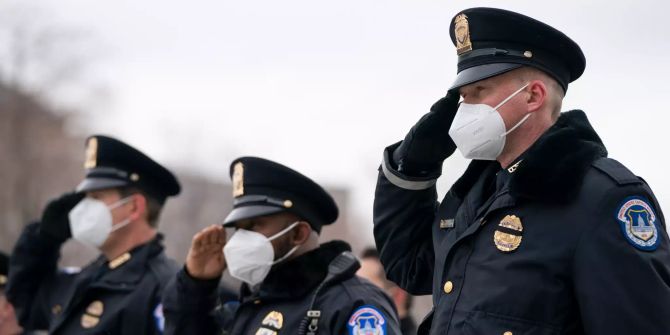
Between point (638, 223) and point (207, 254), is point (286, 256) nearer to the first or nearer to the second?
point (207, 254)

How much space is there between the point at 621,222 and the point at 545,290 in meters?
0.35

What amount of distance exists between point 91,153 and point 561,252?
4.95 m

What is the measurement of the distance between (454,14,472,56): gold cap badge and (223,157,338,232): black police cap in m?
1.91

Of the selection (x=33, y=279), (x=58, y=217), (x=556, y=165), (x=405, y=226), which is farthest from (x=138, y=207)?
(x=556, y=165)

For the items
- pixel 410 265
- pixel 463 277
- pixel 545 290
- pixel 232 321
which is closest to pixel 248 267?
pixel 232 321

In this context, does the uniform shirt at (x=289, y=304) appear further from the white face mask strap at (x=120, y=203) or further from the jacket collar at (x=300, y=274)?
the white face mask strap at (x=120, y=203)

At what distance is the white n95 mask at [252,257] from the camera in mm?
5293

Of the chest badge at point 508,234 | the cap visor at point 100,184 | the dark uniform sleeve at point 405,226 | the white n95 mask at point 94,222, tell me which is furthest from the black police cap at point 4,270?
the chest badge at point 508,234

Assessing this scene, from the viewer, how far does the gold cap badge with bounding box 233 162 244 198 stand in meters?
5.64

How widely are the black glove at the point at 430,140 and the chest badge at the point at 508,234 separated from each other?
0.63 meters

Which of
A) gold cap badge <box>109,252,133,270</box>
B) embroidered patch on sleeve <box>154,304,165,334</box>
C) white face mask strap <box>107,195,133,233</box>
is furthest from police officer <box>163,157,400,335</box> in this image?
white face mask strap <box>107,195,133,233</box>

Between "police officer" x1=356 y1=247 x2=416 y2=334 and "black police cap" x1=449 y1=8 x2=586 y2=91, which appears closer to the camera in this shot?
"black police cap" x1=449 y1=8 x2=586 y2=91

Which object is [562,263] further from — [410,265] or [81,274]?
[81,274]

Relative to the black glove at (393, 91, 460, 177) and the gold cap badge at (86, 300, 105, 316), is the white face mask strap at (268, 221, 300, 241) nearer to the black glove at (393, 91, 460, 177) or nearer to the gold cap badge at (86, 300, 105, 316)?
the black glove at (393, 91, 460, 177)
